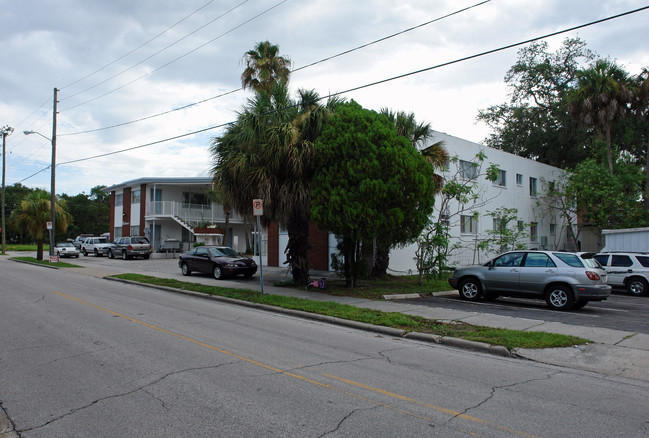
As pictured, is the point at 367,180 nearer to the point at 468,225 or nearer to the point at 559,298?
the point at 559,298

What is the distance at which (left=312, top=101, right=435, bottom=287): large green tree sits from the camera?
13336 millimetres

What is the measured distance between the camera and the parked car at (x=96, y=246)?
132 ft

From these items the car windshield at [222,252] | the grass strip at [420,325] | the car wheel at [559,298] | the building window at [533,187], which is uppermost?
the building window at [533,187]

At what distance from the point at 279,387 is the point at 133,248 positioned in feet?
108

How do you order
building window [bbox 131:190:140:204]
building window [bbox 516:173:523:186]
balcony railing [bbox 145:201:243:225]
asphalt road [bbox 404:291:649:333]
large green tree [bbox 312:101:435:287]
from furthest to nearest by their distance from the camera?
building window [bbox 131:190:140:204], balcony railing [bbox 145:201:243:225], building window [bbox 516:173:523:186], large green tree [bbox 312:101:435:287], asphalt road [bbox 404:291:649:333]

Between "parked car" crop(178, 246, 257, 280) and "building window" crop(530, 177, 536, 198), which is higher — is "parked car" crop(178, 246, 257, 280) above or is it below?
below

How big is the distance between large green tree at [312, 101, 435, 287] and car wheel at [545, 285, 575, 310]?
13.5 ft

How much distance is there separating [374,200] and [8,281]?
50.2ft

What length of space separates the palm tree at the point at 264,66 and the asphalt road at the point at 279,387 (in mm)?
19491

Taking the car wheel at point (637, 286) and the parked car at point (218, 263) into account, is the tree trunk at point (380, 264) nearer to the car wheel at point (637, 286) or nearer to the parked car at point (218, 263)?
the parked car at point (218, 263)

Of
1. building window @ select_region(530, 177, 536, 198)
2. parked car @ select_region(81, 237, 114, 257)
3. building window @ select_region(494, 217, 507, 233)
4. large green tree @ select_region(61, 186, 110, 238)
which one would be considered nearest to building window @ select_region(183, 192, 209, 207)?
parked car @ select_region(81, 237, 114, 257)

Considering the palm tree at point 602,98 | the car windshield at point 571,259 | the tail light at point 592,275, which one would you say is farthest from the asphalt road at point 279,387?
the palm tree at point 602,98

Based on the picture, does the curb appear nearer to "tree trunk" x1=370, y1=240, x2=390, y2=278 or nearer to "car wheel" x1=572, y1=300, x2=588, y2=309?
"car wheel" x1=572, y1=300, x2=588, y2=309

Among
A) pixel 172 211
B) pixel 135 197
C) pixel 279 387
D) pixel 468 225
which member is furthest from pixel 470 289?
pixel 135 197
